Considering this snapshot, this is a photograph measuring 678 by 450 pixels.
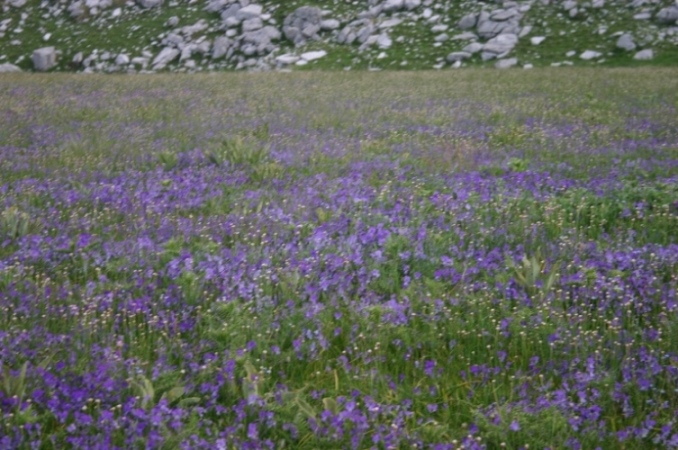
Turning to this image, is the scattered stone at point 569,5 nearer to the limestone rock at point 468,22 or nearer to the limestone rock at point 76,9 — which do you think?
the limestone rock at point 468,22

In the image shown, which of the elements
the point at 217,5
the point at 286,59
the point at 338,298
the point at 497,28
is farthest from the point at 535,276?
the point at 217,5

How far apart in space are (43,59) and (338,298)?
36862mm

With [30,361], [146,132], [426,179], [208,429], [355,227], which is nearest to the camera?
[208,429]

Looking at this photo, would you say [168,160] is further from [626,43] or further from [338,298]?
[626,43]

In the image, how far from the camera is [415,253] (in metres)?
5.00

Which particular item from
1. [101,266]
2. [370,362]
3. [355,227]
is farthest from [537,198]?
[101,266]

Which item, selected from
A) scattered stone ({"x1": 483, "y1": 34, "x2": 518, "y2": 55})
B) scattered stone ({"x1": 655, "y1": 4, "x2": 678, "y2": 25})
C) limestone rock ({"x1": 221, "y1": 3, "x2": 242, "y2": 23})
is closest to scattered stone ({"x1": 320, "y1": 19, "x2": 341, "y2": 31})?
limestone rock ({"x1": 221, "y1": 3, "x2": 242, "y2": 23})

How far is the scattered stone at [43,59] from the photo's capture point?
35969 mm

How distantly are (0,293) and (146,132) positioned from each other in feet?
23.6

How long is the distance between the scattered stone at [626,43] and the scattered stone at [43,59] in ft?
96.1

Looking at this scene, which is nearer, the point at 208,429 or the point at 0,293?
the point at 208,429

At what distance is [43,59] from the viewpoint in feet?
118

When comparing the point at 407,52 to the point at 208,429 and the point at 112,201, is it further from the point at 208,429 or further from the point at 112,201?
the point at 208,429

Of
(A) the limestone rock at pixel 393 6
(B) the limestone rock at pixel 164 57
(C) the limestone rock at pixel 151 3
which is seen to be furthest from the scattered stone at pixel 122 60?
(A) the limestone rock at pixel 393 6
